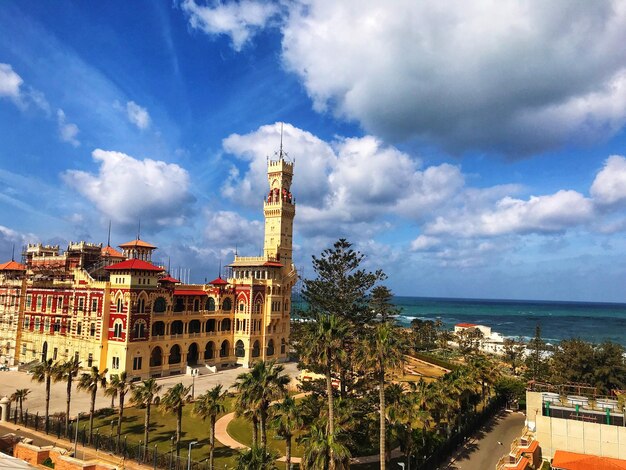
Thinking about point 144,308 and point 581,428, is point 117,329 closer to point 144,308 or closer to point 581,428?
point 144,308

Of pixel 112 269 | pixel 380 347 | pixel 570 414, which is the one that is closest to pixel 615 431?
pixel 570 414

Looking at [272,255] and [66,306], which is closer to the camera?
[66,306]

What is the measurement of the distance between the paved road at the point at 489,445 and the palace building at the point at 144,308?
130ft

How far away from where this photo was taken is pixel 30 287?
76312 mm

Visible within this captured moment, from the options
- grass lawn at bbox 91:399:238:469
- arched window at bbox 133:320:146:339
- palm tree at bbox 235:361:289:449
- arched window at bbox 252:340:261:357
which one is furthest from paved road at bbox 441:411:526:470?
arched window at bbox 133:320:146:339

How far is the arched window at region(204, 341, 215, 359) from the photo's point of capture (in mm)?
75562

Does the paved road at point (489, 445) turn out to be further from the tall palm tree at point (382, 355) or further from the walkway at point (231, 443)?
the tall palm tree at point (382, 355)

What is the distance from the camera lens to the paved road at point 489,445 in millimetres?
38562

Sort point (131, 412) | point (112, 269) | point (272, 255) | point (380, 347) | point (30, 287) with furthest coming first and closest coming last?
point (272, 255), point (30, 287), point (112, 269), point (131, 412), point (380, 347)

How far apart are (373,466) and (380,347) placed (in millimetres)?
13294

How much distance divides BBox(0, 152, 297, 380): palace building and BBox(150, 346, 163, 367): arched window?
14cm

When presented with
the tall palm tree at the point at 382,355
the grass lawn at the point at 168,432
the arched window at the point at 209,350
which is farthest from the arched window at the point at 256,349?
the tall palm tree at the point at 382,355

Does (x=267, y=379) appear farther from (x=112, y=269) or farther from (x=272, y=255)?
(x=272, y=255)

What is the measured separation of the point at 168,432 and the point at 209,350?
32.8 meters
